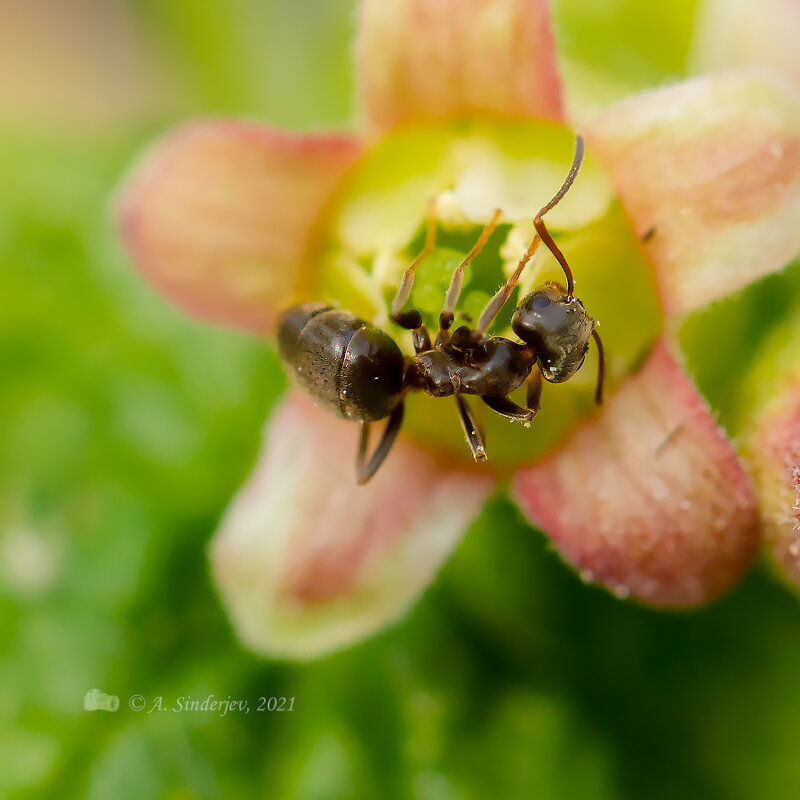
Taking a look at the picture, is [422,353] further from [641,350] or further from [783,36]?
[783,36]

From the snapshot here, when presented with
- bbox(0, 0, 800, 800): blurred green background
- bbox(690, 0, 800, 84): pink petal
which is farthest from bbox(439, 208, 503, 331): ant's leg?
bbox(690, 0, 800, 84): pink petal

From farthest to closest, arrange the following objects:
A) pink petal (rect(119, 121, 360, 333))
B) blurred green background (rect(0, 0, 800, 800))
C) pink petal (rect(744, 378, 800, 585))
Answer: blurred green background (rect(0, 0, 800, 800)) < pink petal (rect(119, 121, 360, 333)) < pink petal (rect(744, 378, 800, 585))

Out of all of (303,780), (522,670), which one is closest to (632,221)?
(522,670)

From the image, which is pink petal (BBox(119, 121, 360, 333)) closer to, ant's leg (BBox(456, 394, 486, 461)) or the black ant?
the black ant

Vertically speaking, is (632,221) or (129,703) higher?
(632,221)

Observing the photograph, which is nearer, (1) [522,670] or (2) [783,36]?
(2) [783,36]

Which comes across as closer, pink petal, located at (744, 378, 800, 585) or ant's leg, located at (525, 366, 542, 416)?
pink petal, located at (744, 378, 800, 585)
